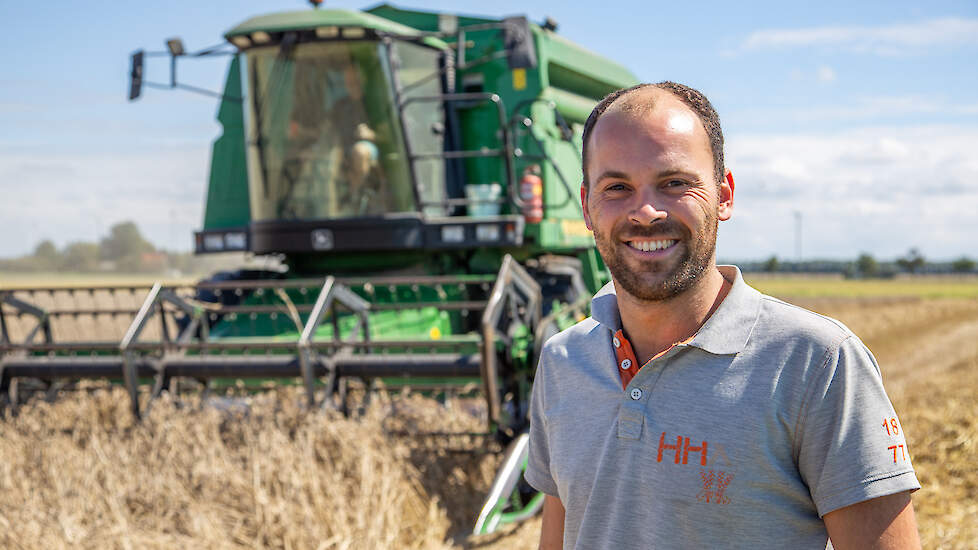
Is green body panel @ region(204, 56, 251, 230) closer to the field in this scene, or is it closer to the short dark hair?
the field

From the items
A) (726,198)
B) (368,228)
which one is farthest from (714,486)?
(368,228)

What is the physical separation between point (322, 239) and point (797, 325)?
4763 millimetres

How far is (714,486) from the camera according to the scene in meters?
1.18

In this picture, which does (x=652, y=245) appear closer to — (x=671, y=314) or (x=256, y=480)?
(x=671, y=314)

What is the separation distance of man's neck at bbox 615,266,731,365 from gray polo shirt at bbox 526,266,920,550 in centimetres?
4

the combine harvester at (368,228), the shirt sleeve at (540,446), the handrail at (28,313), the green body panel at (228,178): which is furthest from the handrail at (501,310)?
the green body panel at (228,178)

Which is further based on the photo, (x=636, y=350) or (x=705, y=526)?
(x=636, y=350)

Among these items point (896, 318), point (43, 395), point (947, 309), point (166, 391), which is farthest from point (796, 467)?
point (947, 309)

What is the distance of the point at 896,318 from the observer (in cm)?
1653

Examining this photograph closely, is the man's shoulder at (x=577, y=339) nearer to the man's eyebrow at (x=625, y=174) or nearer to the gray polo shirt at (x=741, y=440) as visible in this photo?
the gray polo shirt at (x=741, y=440)

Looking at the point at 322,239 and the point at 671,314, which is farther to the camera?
the point at 322,239

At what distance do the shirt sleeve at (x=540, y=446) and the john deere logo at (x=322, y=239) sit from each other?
4308 mm

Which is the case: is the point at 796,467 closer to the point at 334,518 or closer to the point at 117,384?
the point at 334,518

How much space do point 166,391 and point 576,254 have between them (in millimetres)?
3651
